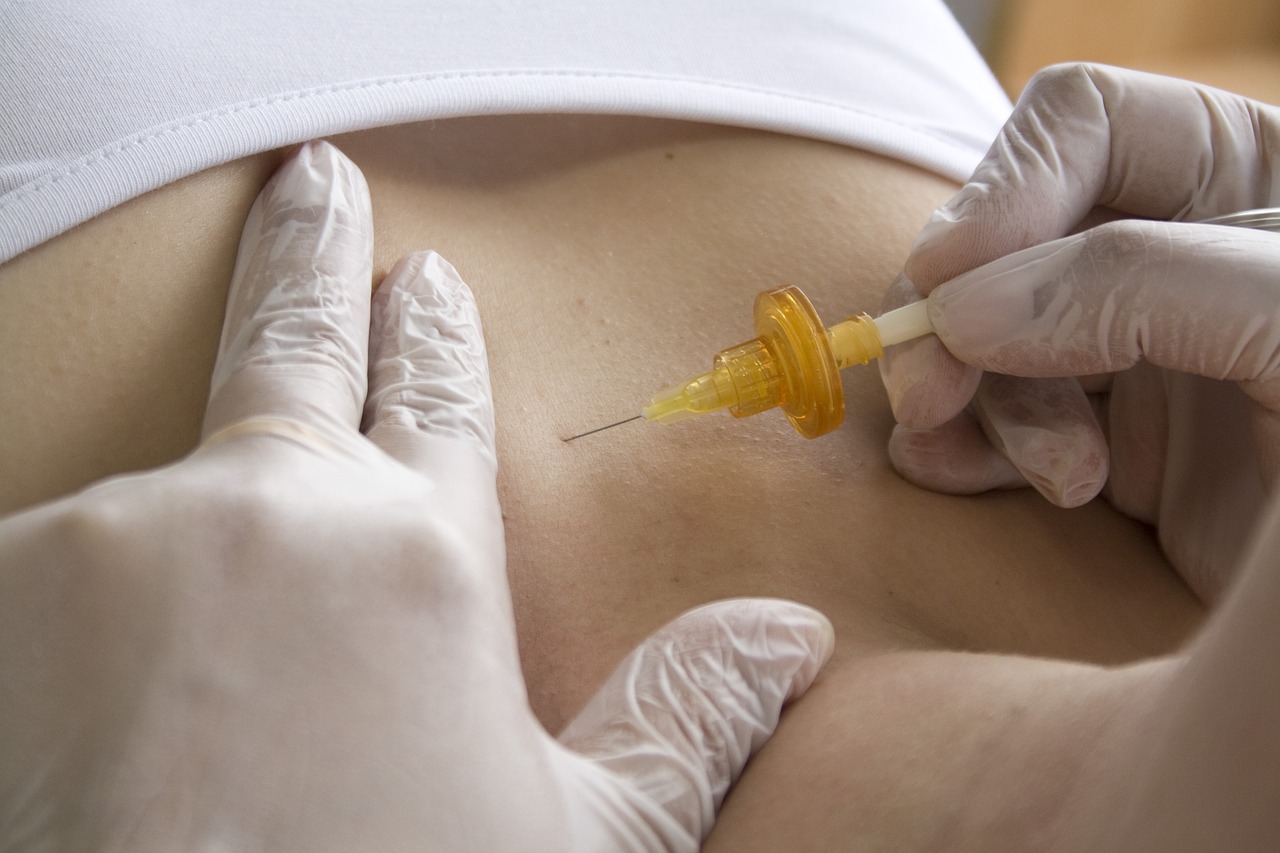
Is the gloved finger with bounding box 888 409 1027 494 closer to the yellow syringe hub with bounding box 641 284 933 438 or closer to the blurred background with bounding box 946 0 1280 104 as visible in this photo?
the yellow syringe hub with bounding box 641 284 933 438

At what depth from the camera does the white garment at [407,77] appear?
106 cm

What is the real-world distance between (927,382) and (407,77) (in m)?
0.81

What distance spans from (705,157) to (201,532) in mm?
994

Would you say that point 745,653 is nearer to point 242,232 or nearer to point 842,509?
point 842,509

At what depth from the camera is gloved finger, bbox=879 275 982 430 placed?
1.14 m

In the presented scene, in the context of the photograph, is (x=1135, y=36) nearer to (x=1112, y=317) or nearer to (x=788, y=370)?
(x=1112, y=317)

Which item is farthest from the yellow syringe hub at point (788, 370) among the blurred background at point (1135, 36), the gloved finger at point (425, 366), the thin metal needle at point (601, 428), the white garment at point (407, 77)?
the blurred background at point (1135, 36)

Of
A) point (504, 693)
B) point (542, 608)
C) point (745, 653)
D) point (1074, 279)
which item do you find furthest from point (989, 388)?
point (504, 693)

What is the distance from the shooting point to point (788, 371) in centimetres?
106

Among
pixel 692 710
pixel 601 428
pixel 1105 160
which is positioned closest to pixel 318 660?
pixel 692 710

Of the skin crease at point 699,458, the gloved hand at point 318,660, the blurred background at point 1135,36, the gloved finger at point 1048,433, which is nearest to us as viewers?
the gloved hand at point 318,660

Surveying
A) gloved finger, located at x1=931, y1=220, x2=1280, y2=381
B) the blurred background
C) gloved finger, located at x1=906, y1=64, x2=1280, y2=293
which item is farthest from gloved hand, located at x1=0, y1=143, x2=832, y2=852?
the blurred background

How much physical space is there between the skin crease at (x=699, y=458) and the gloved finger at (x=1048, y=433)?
111 mm

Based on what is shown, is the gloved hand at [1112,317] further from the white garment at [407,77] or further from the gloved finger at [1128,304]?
the white garment at [407,77]
